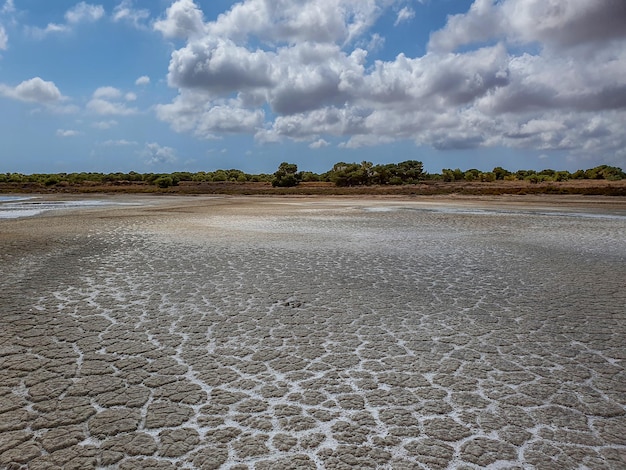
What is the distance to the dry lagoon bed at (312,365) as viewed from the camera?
3.88 meters

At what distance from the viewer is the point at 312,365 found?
5543 millimetres

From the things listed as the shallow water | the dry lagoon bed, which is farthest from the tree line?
the dry lagoon bed

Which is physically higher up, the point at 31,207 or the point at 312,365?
the point at 31,207

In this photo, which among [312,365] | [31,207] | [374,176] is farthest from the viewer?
[374,176]

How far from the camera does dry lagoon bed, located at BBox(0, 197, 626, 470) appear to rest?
3881mm

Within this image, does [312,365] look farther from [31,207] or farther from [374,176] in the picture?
[374,176]

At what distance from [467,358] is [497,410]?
1.32 metres

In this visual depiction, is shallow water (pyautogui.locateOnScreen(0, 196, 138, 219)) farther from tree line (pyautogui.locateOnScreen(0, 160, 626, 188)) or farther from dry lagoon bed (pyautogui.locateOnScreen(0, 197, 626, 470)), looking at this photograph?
tree line (pyautogui.locateOnScreen(0, 160, 626, 188))

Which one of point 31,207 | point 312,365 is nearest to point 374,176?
point 31,207

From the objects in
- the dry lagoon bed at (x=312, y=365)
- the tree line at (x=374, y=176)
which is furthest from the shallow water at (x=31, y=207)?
the tree line at (x=374, y=176)

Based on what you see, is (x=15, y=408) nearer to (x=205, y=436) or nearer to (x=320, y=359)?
(x=205, y=436)

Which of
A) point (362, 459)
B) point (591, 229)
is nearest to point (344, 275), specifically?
point (362, 459)

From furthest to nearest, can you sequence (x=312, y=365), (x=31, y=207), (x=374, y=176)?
(x=374, y=176)
(x=31, y=207)
(x=312, y=365)

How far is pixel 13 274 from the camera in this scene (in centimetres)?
1063
